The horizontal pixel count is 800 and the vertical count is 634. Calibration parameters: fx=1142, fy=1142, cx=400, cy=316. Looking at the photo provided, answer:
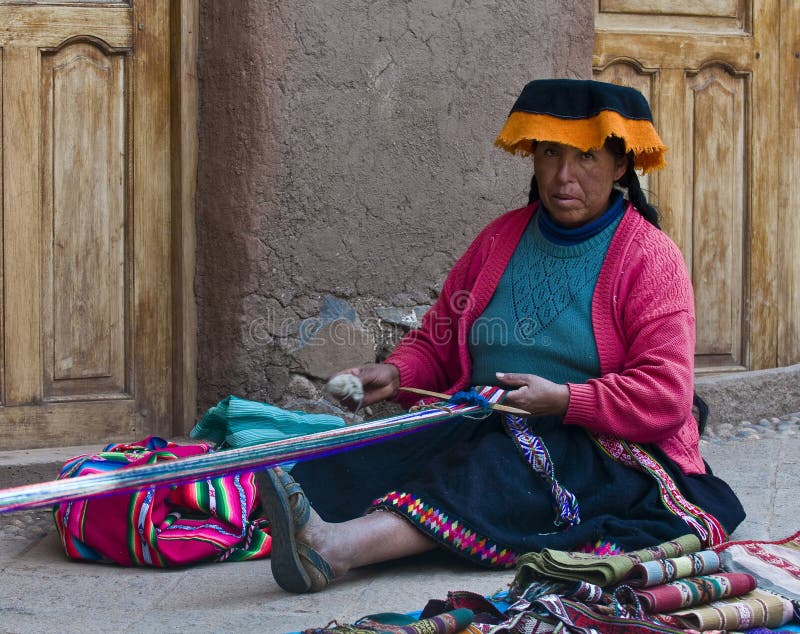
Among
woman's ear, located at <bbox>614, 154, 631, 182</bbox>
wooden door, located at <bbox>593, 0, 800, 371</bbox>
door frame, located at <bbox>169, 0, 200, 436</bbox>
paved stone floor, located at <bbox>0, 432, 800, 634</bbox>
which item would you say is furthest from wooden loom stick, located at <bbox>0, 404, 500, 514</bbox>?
wooden door, located at <bbox>593, 0, 800, 371</bbox>

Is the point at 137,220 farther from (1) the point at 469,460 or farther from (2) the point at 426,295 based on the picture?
(1) the point at 469,460

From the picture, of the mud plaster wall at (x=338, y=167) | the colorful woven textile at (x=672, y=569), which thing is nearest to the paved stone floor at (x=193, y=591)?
the colorful woven textile at (x=672, y=569)

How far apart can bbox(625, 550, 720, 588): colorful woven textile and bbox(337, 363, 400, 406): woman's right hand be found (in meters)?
0.92

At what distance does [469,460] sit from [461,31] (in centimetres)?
169

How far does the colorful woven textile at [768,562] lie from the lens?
2498 millimetres

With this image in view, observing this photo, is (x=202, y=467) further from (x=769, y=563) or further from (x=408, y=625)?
(x=769, y=563)

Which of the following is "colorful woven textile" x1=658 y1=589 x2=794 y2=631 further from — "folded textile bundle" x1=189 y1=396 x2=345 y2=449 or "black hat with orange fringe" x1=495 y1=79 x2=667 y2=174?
"folded textile bundle" x1=189 y1=396 x2=345 y2=449

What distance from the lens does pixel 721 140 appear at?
485 centimetres

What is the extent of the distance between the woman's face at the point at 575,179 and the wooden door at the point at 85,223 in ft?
4.81

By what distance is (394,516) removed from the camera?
9.14 ft

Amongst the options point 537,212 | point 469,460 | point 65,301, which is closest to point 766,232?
point 537,212

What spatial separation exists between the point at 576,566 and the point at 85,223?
7.12ft

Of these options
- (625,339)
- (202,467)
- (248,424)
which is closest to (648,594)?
(625,339)

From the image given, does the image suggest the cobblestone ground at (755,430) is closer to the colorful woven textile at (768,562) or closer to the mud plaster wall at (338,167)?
the mud plaster wall at (338,167)
